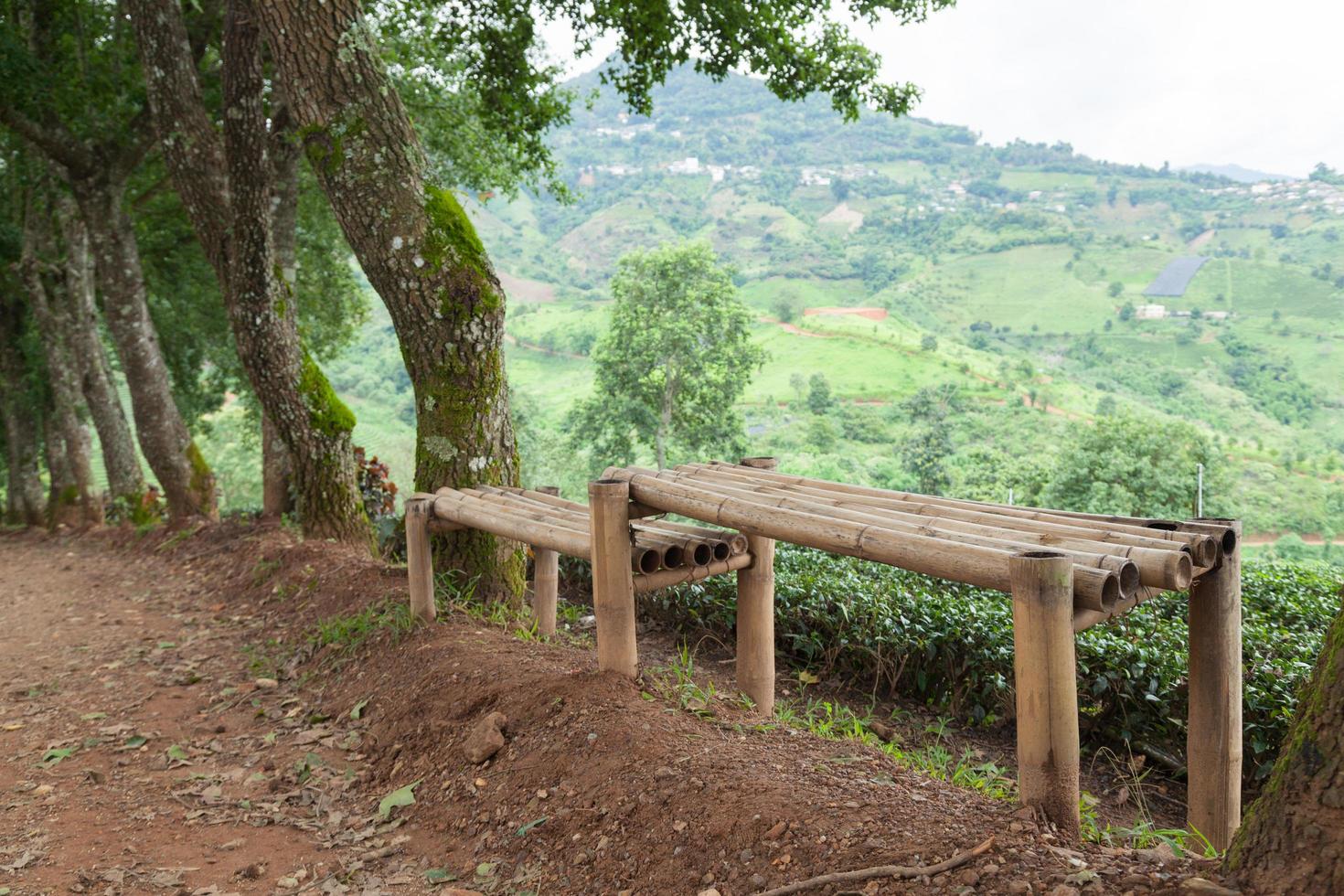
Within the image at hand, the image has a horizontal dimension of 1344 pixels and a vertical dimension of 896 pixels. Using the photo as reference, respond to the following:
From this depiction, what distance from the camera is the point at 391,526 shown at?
26.6 feet

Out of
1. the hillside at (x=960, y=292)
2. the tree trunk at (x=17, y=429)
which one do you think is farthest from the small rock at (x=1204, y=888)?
the hillside at (x=960, y=292)

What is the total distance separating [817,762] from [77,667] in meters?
4.32

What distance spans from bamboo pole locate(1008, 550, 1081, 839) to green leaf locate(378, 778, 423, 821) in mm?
2123

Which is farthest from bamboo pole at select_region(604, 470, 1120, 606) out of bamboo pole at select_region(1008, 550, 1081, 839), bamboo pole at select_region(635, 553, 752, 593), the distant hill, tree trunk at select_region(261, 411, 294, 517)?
Result: the distant hill

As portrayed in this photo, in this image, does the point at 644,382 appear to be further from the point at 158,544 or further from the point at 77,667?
the point at 77,667

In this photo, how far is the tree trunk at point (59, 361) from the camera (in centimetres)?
1112

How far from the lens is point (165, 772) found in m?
3.64

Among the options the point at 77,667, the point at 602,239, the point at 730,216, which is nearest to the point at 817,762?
the point at 77,667

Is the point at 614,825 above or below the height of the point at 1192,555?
below

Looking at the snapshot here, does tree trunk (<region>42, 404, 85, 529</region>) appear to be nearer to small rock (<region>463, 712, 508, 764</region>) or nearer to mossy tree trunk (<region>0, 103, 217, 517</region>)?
mossy tree trunk (<region>0, 103, 217, 517</region>)

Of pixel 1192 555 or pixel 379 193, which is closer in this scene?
pixel 1192 555

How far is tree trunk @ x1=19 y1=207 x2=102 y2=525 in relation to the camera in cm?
1112

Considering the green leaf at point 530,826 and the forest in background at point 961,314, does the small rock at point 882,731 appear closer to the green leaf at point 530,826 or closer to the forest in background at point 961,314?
the green leaf at point 530,826

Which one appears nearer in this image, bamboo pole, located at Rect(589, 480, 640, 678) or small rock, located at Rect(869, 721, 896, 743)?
bamboo pole, located at Rect(589, 480, 640, 678)
